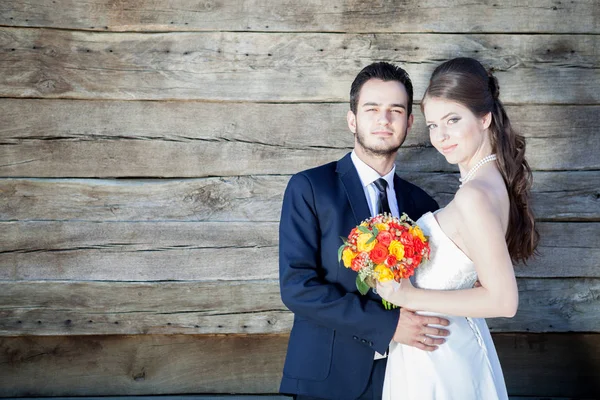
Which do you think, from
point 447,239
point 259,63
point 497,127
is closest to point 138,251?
point 259,63

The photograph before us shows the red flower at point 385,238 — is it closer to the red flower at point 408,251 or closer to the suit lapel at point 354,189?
the red flower at point 408,251

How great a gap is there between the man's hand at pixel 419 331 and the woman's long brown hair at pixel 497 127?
0.45 meters

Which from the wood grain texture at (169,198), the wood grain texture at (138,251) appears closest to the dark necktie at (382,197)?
the wood grain texture at (169,198)

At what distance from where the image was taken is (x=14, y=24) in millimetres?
3402

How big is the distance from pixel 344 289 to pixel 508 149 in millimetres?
859

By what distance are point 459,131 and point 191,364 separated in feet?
6.76

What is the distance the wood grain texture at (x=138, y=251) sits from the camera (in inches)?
136

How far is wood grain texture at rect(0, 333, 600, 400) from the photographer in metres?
3.61

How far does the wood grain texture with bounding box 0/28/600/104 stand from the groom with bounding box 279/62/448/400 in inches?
24.6

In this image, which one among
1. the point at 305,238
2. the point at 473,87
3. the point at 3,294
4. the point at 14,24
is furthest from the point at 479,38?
the point at 3,294

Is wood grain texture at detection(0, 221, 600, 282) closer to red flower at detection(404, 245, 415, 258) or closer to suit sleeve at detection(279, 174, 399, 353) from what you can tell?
suit sleeve at detection(279, 174, 399, 353)

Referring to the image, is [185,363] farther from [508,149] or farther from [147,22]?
[508,149]

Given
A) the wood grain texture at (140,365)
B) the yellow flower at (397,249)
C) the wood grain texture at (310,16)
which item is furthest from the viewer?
the wood grain texture at (140,365)

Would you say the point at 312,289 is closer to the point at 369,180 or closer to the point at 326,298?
the point at 326,298
